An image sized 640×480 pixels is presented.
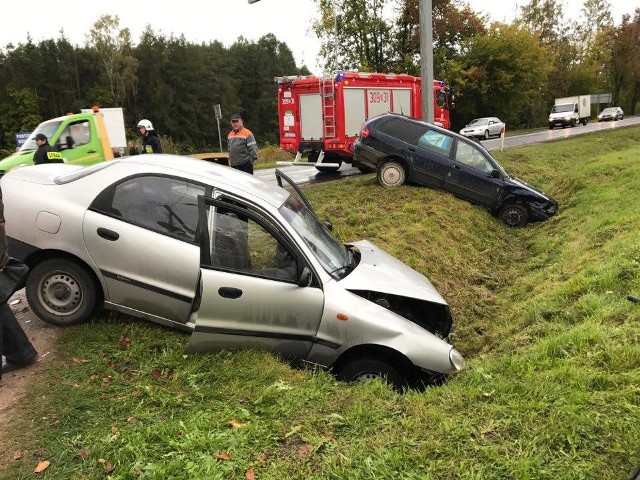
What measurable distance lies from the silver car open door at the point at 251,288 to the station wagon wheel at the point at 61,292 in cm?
111

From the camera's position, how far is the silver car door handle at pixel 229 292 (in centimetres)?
384

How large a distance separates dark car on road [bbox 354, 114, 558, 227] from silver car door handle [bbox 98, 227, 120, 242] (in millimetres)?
7339

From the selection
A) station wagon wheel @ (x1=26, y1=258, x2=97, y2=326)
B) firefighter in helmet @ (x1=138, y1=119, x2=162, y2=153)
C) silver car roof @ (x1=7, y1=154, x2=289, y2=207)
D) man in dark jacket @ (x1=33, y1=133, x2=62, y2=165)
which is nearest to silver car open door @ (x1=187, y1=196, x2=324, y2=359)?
silver car roof @ (x1=7, y1=154, x2=289, y2=207)

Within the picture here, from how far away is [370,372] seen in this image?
4.03m

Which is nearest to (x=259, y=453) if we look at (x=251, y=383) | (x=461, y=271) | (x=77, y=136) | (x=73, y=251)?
(x=251, y=383)

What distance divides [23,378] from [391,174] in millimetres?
8250

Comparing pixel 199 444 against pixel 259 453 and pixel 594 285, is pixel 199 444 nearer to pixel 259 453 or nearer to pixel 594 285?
pixel 259 453

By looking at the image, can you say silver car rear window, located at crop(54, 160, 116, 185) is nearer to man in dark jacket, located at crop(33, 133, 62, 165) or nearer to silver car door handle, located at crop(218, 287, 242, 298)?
silver car door handle, located at crop(218, 287, 242, 298)

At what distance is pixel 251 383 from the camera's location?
12.1 feet

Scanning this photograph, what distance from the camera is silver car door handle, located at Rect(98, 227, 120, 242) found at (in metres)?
4.18

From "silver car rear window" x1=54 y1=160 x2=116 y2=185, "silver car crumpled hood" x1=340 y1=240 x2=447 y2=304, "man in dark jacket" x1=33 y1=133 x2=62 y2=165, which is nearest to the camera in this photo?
"silver car crumpled hood" x1=340 y1=240 x2=447 y2=304

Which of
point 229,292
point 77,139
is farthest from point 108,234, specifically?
point 77,139

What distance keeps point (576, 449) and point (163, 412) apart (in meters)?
2.50

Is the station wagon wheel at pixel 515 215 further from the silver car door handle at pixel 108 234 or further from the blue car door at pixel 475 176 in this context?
the silver car door handle at pixel 108 234
